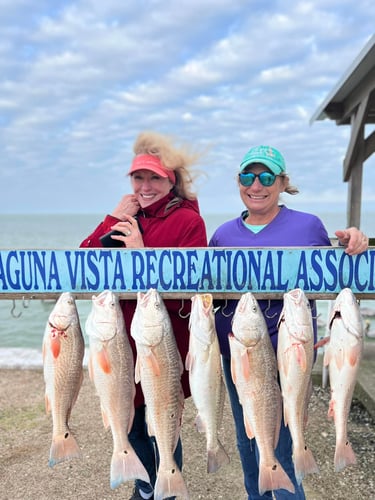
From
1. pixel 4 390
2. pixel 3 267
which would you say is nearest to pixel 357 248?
pixel 3 267

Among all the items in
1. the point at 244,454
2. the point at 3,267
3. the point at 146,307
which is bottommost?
the point at 244,454

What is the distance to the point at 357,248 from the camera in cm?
235

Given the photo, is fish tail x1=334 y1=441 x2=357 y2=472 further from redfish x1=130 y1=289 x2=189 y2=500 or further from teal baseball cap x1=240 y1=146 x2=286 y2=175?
teal baseball cap x1=240 y1=146 x2=286 y2=175

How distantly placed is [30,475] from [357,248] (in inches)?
139

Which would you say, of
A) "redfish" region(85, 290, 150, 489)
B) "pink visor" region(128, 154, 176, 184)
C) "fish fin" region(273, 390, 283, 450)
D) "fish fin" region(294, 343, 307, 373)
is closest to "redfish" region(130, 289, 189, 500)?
"redfish" region(85, 290, 150, 489)

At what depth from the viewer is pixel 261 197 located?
260 centimetres

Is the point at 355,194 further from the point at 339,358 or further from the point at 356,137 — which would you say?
the point at 339,358

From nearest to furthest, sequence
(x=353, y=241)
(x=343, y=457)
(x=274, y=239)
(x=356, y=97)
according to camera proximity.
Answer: (x=343, y=457)
(x=353, y=241)
(x=274, y=239)
(x=356, y=97)

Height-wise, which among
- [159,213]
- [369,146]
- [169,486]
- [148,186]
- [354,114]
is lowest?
[169,486]

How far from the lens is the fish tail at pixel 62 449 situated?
2.38 meters

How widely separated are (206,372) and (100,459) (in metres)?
2.45

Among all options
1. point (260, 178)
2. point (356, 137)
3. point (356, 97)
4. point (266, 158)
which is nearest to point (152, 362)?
point (260, 178)

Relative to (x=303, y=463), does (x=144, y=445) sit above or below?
below

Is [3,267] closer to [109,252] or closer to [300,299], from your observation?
[109,252]
